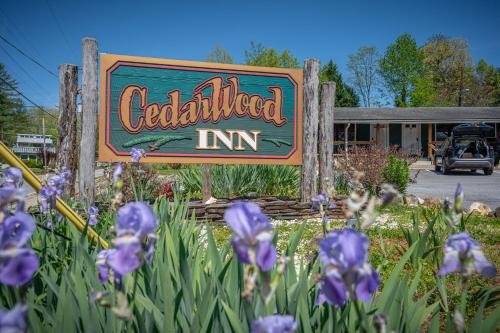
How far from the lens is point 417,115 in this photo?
25.2 meters

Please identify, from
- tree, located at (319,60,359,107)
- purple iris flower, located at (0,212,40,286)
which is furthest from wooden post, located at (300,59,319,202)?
tree, located at (319,60,359,107)

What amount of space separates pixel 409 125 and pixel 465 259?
94.4ft

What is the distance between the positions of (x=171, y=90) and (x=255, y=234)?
4713 mm

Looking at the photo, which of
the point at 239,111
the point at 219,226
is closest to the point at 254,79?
the point at 239,111

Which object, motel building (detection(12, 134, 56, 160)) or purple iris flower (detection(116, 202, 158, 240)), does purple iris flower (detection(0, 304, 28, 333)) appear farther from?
motel building (detection(12, 134, 56, 160))

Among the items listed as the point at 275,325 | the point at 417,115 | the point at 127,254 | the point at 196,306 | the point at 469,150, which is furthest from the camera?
the point at 417,115

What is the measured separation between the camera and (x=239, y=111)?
5352 millimetres

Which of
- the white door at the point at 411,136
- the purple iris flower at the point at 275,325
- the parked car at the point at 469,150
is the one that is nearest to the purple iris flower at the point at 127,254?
the purple iris flower at the point at 275,325

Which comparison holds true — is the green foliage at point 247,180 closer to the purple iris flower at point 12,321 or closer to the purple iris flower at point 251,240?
the purple iris flower at point 251,240

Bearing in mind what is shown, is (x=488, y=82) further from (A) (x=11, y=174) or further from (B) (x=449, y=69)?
(A) (x=11, y=174)

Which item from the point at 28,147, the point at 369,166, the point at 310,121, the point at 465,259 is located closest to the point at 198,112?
the point at 310,121

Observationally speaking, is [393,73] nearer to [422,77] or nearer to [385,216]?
[422,77]

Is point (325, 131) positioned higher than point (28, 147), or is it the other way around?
point (28, 147)

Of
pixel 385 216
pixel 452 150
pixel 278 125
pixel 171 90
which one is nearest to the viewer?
pixel 171 90
